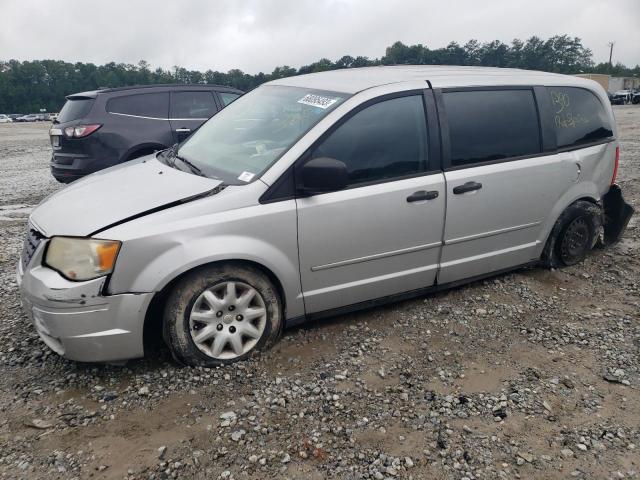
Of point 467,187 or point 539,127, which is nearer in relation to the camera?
point 467,187

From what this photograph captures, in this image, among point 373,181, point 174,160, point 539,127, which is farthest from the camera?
point 539,127

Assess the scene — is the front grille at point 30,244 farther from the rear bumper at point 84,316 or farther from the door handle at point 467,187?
the door handle at point 467,187

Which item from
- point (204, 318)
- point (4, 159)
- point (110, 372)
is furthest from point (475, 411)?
point (4, 159)

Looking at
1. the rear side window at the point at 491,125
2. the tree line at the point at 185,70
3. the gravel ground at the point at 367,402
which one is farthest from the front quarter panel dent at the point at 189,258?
the tree line at the point at 185,70

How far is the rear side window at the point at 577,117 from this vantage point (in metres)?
4.39

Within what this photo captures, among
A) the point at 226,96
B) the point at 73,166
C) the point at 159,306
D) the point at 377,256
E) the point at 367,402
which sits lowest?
the point at 367,402

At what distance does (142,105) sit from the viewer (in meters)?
7.80

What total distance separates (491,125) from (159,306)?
2.76 metres

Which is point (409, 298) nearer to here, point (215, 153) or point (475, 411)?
point (475, 411)

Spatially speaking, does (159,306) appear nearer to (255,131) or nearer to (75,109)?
(255,131)

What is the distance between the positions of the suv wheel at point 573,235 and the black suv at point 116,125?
492 cm

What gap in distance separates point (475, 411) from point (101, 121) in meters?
6.61

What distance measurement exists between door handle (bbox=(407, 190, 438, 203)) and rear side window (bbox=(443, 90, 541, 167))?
30cm

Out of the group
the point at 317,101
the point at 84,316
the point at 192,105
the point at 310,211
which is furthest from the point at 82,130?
the point at 310,211
